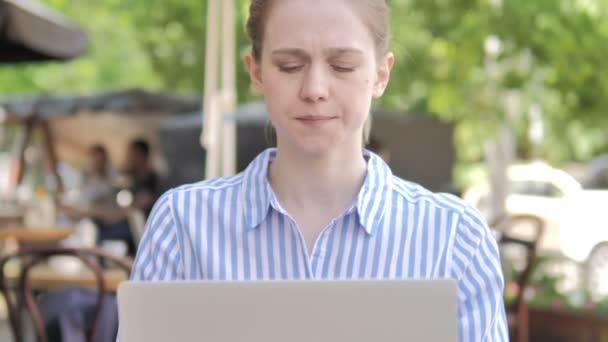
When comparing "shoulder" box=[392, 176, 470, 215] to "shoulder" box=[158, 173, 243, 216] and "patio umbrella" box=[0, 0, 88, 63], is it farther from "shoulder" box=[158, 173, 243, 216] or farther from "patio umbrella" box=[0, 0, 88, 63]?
"patio umbrella" box=[0, 0, 88, 63]

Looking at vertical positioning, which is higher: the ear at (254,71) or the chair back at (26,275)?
the ear at (254,71)

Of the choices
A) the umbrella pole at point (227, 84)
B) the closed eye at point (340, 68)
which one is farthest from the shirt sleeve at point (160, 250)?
the umbrella pole at point (227, 84)

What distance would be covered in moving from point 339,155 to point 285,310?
439mm

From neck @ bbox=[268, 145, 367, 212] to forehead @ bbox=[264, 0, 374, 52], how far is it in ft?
0.61

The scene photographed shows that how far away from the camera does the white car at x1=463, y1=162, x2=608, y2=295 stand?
13398 mm

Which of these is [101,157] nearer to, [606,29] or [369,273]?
[606,29]

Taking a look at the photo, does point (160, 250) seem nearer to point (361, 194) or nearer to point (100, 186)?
point (361, 194)

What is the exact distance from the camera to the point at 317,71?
1.49 metres

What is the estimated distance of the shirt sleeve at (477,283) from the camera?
1.47 m

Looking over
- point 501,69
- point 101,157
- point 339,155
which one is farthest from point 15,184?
point 339,155

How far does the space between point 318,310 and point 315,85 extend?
1.34 feet

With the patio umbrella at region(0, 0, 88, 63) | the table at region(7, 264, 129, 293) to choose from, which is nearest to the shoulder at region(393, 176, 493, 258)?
the table at region(7, 264, 129, 293)

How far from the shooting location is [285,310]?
1214 mm

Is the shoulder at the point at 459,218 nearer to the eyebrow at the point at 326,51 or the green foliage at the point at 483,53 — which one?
the eyebrow at the point at 326,51
